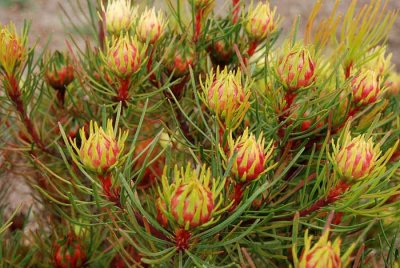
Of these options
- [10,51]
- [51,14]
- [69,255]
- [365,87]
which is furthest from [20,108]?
[51,14]

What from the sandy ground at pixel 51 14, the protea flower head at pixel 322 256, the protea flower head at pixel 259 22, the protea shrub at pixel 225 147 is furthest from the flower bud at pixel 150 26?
the sandy ground at pixel 51 14

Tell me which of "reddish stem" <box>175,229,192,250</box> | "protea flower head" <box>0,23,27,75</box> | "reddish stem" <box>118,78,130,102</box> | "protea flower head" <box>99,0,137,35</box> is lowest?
"reddish stem" <box>175,229,192,250</box>

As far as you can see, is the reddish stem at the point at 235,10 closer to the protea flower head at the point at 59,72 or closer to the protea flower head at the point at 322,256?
the protea flower head at the point at 59,72

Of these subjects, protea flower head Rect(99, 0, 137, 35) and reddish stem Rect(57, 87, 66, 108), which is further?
reddish stem Rect(57, 87, 66, 108)

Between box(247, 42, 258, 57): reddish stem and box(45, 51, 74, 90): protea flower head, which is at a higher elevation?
box(247, 42, 258, 57): reddish stem

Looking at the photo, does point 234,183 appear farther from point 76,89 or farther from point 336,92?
point 76,89

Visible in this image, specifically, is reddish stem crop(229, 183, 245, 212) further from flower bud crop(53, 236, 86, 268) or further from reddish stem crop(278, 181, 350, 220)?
flower bud crop(53, 236, 86, 268)

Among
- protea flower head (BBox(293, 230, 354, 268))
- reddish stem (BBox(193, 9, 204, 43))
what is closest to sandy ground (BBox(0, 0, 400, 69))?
reddish stem (BBox(193, 9, 204, 43))

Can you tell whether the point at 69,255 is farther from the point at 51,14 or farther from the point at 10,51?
the point at 51,14
